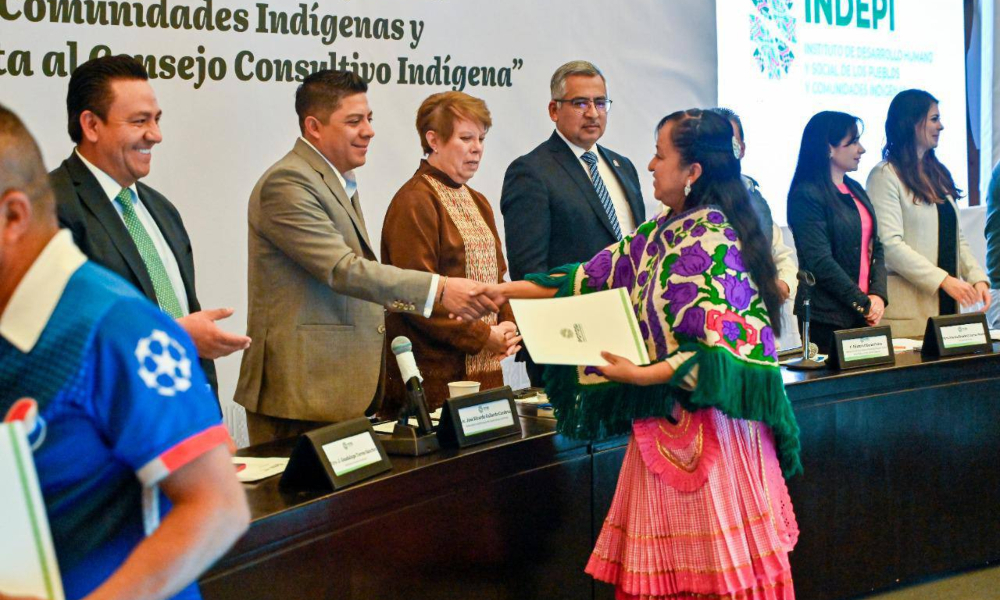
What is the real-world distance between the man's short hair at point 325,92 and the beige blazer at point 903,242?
7.27 feet

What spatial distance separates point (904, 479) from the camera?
312 centimetres

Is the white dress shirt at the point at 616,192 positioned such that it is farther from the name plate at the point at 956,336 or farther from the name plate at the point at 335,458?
the name plate at the point at 335,458

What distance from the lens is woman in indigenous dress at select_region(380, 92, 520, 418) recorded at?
2.87 metres

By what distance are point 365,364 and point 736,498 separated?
1.02 meters

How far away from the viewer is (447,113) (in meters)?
2.96

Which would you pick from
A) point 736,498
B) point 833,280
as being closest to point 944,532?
point 833,280

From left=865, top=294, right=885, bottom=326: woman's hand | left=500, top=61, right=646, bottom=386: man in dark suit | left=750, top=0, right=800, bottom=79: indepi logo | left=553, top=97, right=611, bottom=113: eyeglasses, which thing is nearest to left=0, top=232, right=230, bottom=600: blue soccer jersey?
left=500, top=61, right=646, bottom=386: man in dark suit

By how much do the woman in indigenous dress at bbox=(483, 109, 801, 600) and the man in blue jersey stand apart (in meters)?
1.24

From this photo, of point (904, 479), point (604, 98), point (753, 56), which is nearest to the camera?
point (904, 479)

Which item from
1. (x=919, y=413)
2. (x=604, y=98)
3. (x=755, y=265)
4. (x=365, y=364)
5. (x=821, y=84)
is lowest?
(x=919, y=413)

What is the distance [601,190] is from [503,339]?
0.76 m

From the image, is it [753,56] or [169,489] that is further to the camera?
[753,56]

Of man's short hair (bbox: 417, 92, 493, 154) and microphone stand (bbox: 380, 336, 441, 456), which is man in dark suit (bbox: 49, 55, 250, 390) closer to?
microphone stand (bbox: 380, 336, 441, 456)

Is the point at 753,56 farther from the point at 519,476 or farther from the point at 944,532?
the point at 519,476
